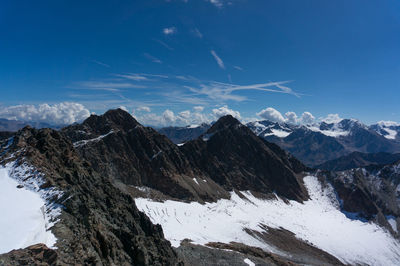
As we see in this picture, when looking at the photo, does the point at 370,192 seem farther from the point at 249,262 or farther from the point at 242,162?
the point at 249,262

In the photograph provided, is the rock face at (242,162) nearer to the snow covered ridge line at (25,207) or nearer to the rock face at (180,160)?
the rock face at (180,160)

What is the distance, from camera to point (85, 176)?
39.6 m

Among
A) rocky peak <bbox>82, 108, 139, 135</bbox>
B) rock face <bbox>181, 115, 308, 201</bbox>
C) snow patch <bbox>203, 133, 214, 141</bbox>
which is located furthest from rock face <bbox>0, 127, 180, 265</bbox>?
snow patch <bbox>203, 133, 214, 141</bbox>

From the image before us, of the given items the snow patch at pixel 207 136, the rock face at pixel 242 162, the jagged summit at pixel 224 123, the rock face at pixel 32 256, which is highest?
the jagged summit at pixel 224 123

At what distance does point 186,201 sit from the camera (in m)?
96.5

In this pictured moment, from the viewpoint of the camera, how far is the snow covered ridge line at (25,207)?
18625mm

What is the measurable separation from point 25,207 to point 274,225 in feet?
314

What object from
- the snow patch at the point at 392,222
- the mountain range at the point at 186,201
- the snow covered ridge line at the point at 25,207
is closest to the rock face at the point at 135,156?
the mountain range at the point at 186,201

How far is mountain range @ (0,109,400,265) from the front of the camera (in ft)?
82.3

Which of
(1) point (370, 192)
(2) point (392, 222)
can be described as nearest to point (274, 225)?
(2) point (392, 222)

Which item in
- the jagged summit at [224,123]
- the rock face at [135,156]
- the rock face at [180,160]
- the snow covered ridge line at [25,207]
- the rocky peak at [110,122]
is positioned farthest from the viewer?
the jagged summit at [224,123]

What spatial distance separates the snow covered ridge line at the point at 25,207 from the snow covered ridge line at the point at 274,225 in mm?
36280

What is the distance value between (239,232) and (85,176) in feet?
198

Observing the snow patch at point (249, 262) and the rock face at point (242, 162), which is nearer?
the snow patch at point (249, 262)
